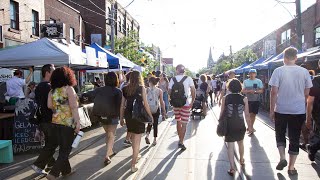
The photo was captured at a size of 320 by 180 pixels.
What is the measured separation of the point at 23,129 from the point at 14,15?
48.5 ft

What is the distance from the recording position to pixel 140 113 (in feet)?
19.2

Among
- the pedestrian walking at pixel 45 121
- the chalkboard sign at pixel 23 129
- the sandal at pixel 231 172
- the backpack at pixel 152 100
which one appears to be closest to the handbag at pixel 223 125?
the sandal at pixel 231 172

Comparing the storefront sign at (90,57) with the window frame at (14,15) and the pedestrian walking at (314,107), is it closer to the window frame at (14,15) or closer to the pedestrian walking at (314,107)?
the pedestrian walking at (314,107)

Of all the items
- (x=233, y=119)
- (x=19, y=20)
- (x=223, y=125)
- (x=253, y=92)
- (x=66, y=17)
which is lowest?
(x=223, y=125)

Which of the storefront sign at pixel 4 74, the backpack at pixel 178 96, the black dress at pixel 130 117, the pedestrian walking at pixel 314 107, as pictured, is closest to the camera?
the black dress at pixel 130 117

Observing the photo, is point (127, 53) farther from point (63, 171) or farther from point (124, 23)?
point (63, 171)

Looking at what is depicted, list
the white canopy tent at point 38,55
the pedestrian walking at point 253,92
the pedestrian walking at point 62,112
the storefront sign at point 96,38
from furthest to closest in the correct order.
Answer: the storefront sign at point 96,38 < the pedestrian walking at point 253,92 < the white canopy tent at point 38,55 < the pedestrian walking at point 62,112

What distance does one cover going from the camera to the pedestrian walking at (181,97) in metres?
7.70

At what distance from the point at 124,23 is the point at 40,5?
2342 centimetres

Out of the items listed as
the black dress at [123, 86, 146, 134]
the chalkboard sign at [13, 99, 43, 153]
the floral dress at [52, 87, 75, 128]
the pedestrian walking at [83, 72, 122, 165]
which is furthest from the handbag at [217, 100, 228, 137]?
the chalkboard sign at [13, 99, 43, 153]

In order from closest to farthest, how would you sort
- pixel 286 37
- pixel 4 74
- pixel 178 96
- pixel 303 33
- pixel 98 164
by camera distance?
pixel 98 164, pixel 178 96, pixel 4 74, pixel 303 33, pixel 286 37

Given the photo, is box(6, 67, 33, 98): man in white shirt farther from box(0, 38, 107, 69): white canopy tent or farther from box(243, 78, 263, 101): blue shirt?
box(243, 78, 263, 101): blue shirt

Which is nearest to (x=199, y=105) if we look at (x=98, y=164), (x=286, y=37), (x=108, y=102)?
(x=98, y=164)

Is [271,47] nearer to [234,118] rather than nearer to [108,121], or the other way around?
[234,118]
